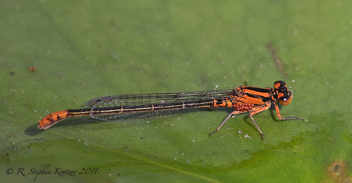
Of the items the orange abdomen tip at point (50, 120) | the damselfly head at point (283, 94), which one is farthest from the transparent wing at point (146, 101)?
the damselfly head at point (283, 94)

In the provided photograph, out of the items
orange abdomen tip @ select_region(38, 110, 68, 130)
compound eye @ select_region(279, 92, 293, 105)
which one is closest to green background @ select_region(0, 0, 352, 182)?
orange abdomen tip @ select_region(38, 110, 68, 130)

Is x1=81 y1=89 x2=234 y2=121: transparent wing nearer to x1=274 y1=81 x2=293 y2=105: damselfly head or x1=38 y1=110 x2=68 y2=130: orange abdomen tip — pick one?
x1=38 y1=110 x2=68 y2=130: orange abdomen tip

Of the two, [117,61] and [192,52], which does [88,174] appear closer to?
[117,61]

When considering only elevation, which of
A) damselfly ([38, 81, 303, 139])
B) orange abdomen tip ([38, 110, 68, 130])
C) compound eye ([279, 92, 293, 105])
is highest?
damselfly ([38, 81, 303, 139])

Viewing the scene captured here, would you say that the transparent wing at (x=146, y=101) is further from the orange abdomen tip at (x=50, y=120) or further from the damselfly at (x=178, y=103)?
the orange abdomen tip at (x=50, y=120)

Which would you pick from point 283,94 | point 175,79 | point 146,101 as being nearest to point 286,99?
point 283,94

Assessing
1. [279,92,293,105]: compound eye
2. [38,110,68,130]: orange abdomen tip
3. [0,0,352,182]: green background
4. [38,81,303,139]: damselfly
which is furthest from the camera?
[38,81,303,139]: damselfly

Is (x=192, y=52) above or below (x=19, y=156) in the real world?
above

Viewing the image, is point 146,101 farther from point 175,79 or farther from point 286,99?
point 286,99

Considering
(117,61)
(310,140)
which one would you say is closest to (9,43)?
(117,61)
